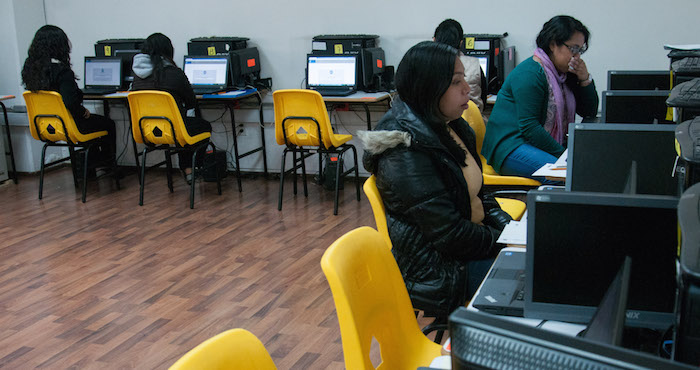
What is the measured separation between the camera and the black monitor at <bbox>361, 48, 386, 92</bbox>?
522 centimetres

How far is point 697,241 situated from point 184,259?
350cm

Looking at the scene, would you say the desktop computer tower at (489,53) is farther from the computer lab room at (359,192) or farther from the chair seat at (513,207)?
the chair seat at (513,207)

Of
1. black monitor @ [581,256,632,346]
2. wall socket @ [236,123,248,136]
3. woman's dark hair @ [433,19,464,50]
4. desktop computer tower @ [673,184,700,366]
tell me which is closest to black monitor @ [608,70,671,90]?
woman's dark hair @ [433,19,464,50]

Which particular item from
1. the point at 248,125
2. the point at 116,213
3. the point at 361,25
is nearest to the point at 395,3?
the point at 361,25

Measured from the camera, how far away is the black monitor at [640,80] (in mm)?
3322


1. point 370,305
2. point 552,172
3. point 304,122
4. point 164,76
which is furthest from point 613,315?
point 164,76

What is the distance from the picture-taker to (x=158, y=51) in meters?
5.15

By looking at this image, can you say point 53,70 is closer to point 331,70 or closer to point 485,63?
point 331,70

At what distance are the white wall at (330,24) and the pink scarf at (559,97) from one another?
1.47 m

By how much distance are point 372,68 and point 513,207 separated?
2.55 meters

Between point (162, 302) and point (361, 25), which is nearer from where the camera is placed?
point (162, 302)

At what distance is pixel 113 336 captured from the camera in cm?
298

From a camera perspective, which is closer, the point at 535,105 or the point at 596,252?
the point at 596,252

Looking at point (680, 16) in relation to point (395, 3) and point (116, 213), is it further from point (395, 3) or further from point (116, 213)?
point (116, 213)
